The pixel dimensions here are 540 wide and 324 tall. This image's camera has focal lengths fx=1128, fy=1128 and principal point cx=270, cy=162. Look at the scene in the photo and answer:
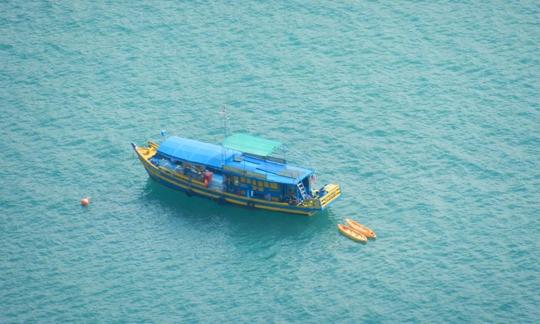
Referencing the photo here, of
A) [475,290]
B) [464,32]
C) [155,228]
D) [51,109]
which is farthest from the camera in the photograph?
[464,32]

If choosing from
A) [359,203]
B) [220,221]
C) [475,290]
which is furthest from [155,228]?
[475,290]

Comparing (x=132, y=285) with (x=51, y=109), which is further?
(x=51, y=109)

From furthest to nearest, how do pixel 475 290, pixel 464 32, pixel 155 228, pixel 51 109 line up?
pixel 464 32
pixel 51 109
pixel 155 228
pixel 475 290

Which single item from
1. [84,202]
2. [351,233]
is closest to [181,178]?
[84,202]

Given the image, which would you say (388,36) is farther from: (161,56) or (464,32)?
(161,56)

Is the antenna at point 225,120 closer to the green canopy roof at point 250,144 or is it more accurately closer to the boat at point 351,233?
the green canopy roof at point 250,144

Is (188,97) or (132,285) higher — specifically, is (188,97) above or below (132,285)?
above

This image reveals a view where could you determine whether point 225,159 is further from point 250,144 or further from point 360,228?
point 360,228
